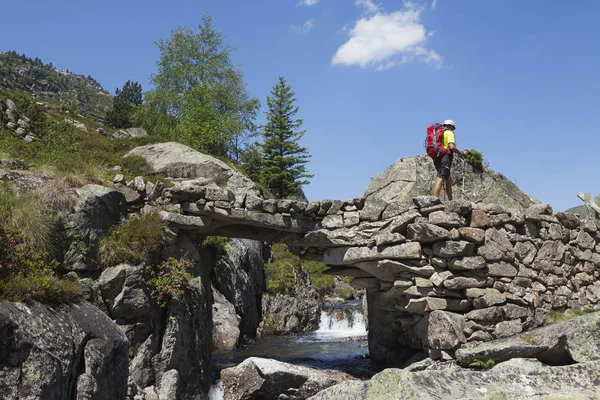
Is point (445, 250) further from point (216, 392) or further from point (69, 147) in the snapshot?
point (69, 147)

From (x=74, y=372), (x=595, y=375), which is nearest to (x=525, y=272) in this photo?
(x=595, y=375)

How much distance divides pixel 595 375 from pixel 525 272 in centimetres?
782

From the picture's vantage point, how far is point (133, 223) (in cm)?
940

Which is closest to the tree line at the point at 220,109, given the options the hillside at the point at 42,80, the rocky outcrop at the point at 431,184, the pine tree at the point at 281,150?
the pine tree at the point at 281,150

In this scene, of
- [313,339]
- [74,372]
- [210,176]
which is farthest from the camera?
[210,176]

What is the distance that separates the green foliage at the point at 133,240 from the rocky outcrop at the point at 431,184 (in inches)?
273

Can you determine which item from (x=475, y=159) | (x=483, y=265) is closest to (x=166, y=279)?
(x=483, y=265)

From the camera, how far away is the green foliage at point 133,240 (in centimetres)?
871

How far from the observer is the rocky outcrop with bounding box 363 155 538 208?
15.0 m

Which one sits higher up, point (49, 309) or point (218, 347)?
point (49, 309)

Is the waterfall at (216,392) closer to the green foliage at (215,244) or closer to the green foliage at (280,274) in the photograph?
the green foliage at (215,244)

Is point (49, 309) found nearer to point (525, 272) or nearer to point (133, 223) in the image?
point (133, 223)

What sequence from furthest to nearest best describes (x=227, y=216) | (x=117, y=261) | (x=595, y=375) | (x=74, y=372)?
(x=227, y=216)
(x=117, y=261)
(x=74, y=372)
(x=595, y=375)

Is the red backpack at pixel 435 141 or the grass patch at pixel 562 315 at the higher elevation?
the red backpack at pixel 435 141
